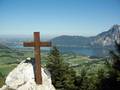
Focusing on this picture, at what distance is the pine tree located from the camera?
18.6m

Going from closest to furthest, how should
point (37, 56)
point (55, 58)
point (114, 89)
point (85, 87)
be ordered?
point (37, 56) → point (114, 89) → point (85, 87) → point (55, 58)

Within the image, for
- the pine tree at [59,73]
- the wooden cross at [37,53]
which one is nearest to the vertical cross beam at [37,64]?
the wooden cross at [37,53]

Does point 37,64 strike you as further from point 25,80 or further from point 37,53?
point 25,80

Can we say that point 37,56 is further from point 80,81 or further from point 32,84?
point 80,81

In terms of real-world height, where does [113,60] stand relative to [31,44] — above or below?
below

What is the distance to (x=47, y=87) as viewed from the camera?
40.3ft

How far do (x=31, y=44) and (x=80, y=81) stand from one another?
7944mm

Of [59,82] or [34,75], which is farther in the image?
[59,82]

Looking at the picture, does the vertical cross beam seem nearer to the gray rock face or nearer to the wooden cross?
the wooden cross

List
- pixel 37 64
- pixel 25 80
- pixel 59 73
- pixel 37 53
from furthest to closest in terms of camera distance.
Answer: pixel 59 73
pixel 25 80
pixel 37 53
pixel 37 64

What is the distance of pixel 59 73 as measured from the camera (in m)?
19.7

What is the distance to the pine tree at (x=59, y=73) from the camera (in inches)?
731

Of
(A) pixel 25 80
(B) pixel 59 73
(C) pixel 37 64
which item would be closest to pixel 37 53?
(C) pixel 37 64

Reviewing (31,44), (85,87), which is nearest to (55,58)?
(85,87)
